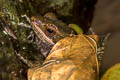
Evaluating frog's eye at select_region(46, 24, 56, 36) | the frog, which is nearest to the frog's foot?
the frog

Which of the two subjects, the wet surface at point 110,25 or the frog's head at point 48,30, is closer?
the frog's head at point 48,30

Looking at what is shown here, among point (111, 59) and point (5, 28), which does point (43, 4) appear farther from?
point (111, 59)

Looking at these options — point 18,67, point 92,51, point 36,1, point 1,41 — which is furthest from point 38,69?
point 36,1

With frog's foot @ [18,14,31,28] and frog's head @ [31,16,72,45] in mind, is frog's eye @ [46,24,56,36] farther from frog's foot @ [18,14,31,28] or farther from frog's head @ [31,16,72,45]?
frog's foot @ [18,14,31,28]

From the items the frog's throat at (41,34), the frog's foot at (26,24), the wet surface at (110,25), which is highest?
the frog's foot at (26,24)

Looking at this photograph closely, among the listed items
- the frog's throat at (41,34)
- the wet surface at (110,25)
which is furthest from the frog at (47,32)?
the wet surface at (110,25)

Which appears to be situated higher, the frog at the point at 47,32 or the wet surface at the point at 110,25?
the frog at the point at 47,32

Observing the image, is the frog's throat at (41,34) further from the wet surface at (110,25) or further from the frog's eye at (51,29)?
the wet surface at (110,25)
